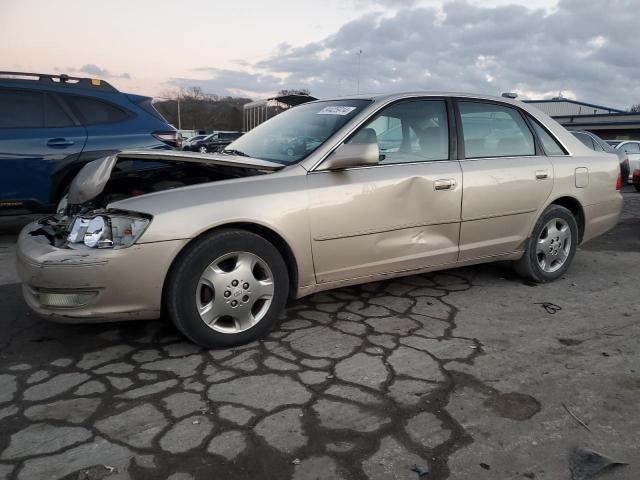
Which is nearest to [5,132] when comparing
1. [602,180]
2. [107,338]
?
[107,338]

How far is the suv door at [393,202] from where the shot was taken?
316cm

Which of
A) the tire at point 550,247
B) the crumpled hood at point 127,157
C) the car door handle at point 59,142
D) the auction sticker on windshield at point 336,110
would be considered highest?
the auction sticker on windshield at point 336,110

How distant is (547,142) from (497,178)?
0.79 m

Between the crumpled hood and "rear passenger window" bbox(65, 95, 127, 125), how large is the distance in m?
2.90

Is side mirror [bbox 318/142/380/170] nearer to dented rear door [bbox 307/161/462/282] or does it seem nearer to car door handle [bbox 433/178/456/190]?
dented rear door [bbox 307/161/462/282]

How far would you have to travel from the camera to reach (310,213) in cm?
307

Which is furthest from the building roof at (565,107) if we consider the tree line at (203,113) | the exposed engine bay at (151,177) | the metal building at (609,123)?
the exposed engine bay at (151,177)

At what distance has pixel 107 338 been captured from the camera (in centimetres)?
316

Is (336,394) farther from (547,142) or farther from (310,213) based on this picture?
(547,142)

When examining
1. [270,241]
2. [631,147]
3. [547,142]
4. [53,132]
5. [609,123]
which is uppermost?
[609,123]

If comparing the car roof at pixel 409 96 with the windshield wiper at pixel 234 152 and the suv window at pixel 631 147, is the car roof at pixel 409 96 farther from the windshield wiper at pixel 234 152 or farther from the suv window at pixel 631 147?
the suv window at pixel 631 147

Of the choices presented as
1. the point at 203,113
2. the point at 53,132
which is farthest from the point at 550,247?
the point at 203,113

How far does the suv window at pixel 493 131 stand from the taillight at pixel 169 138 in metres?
3.66

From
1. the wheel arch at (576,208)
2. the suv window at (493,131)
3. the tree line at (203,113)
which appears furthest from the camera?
the tree line at (203,113)
